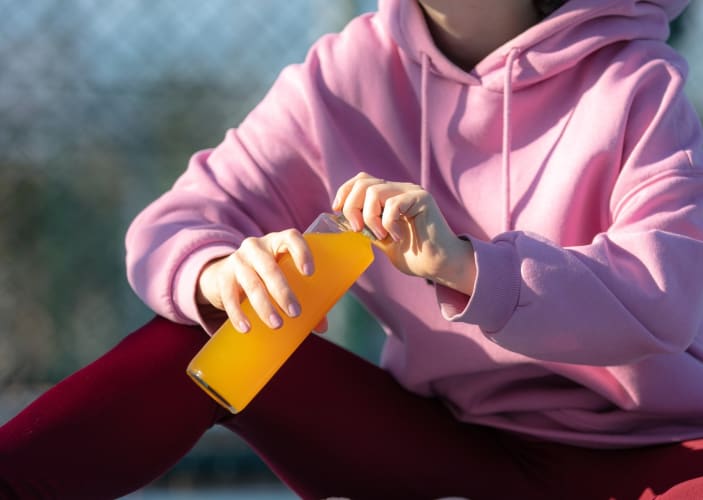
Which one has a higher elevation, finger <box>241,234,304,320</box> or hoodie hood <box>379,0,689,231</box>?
finger <box>241,234,304,320</box>

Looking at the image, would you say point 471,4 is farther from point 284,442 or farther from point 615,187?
point 284,442

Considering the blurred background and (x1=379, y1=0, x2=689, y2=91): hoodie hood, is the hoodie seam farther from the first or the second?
the blurred background

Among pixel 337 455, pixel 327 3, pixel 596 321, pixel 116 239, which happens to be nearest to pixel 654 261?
pixel 596 321

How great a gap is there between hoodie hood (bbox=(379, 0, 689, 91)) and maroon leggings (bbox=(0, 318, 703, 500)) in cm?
32

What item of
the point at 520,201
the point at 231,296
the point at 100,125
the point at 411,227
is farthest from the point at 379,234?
the point at 100,125

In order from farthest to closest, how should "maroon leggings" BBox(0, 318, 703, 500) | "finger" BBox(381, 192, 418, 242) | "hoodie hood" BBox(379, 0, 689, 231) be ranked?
"hoodie hood" BBox(379, 0, 689, 231) → "maroon leggings" BBox(0, 318, 703, 500) → "finger" BBox(381, 192, 418, 242)

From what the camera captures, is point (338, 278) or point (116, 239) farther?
point (116, 239)

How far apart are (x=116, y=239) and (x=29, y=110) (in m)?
0.26

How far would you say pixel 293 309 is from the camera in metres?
0.77

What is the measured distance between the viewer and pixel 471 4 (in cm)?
→ 101

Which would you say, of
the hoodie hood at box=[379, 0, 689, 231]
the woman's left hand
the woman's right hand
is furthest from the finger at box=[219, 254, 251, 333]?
the hoodie hood at box=[379, 0, 689, 231]

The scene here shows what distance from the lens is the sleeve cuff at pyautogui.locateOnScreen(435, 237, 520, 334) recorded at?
31.1 inches

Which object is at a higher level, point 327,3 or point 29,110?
point 29,110

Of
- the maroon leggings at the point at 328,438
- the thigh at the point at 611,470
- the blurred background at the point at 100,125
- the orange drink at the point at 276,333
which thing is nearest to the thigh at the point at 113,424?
the maroon leggings at the point at 328,438
